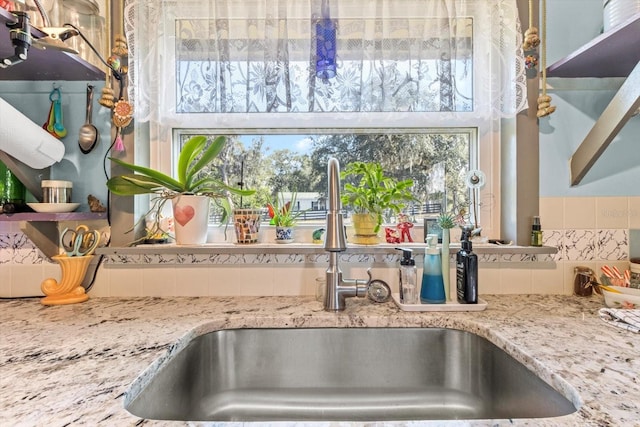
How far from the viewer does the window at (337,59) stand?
1129 mm

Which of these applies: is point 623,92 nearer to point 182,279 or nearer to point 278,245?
point 278,245

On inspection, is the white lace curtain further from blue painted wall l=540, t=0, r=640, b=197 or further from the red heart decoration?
the red heart decoration

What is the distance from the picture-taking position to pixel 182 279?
117 centimetres

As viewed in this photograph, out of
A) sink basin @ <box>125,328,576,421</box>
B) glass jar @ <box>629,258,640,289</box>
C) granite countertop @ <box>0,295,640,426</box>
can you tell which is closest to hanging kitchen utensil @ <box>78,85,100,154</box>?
granite countertop @ <box>0,295,640,426</box>

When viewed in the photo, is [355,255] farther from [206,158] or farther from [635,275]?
[635,275]

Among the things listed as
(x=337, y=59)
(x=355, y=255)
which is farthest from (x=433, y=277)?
(x=337, y=59)

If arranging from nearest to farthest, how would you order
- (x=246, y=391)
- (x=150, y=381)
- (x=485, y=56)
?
(x=150, y=381) → (x=246, y=391) → (x=485, y=56)

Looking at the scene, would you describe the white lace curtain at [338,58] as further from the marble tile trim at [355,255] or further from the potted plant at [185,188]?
the marble tile trim at [355,255]

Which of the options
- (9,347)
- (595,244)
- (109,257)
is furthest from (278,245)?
(595,244)

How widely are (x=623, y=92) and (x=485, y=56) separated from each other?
41cm

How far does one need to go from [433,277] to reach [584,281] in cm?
57

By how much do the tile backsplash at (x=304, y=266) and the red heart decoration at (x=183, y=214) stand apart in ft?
0.43

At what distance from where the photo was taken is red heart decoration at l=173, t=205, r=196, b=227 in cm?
114

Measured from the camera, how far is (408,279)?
1006 mm
